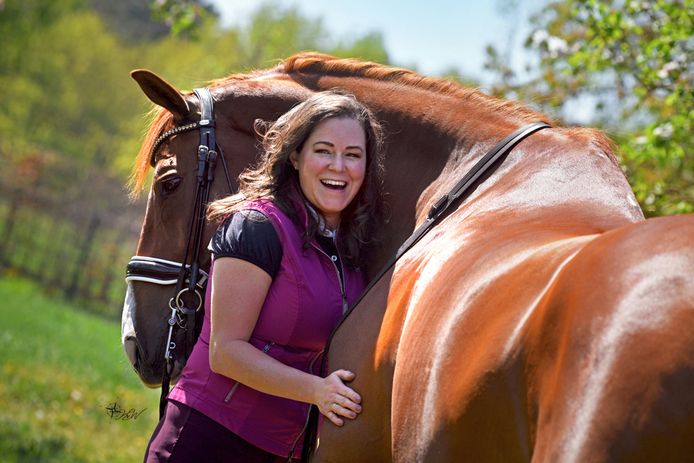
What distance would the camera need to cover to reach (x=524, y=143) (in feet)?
9.82

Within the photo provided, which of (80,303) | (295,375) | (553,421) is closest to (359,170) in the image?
(295,375)

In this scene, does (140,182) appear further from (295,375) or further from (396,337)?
(396,337)

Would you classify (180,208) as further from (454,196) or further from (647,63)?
(647,63)

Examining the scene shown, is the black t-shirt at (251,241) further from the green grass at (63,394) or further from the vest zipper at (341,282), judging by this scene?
the green grass at (63,394)

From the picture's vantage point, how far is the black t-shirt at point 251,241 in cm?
290

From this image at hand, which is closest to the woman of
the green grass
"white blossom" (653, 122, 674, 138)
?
"white blossom" (653, 122, 674, 138)

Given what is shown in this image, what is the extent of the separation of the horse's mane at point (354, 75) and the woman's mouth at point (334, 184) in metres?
0.61

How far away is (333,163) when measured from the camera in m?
3.16

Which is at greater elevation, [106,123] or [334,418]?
[334,418]

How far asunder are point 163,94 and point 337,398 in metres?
1.74

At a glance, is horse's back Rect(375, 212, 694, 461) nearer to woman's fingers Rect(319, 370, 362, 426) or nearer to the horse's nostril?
woman's fingers Rect(319, 370, 362, 426)

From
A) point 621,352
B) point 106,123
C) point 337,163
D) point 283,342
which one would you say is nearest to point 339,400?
point 283,342

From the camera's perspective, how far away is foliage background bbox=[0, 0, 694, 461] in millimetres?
5066

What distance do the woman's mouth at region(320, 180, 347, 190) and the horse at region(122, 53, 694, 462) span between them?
1.00 feet
